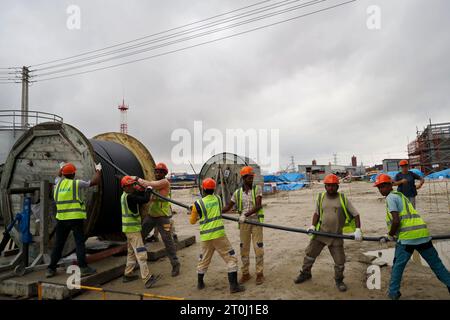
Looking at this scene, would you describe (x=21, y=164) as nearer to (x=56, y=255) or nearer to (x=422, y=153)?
(x=56, y=255)

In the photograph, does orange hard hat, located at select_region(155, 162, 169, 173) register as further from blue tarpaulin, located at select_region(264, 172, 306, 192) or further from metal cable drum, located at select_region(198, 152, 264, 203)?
blue tarpaulin, located at select_region(264, 172, 306, 192)

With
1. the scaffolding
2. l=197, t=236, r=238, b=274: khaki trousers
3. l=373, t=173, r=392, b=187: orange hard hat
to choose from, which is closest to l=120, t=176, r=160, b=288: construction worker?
l=197, t=236, r=238, b=274: khaki trousers

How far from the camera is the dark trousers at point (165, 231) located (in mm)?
5590

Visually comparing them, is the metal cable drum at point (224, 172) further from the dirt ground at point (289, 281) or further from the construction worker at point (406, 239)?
the construction worker at point (406, 239)

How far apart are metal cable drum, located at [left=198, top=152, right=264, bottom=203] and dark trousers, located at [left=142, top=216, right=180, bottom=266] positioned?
9.38 metres

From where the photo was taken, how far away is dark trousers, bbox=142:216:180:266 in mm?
5590

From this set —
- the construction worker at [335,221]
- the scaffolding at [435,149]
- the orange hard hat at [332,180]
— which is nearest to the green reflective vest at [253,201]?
the construction worker at [335,221]

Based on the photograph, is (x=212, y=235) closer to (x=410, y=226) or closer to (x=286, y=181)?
(x=410, y=226)

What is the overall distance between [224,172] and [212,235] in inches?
424

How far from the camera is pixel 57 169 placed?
595 centimetres

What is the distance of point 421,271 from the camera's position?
522 cm

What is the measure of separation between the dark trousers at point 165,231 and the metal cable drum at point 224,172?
30.8 feet

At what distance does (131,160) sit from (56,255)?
8.52 feet

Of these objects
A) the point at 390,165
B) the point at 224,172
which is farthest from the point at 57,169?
the point at 390,165
